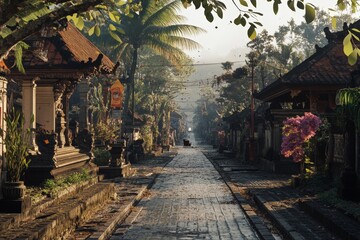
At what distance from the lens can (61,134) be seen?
1911 cm

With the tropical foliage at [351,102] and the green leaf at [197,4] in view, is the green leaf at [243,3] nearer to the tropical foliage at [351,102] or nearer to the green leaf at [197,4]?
the green leaf at [197,4]

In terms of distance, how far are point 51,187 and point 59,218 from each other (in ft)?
12.3

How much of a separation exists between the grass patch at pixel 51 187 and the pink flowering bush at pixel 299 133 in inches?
278

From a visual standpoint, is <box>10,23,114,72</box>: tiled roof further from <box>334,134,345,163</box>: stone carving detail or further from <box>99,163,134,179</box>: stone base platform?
<box>334,134,345,163</box>: stone carving detail

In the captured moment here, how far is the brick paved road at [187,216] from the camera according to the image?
11.0 metres

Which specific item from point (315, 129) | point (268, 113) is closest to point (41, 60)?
point (315, 129)

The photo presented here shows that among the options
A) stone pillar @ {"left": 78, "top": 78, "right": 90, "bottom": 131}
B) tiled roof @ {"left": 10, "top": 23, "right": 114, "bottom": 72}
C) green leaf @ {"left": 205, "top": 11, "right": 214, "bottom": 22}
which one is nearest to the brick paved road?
tiled roof @ {"left": 10, "top": 23, "right": 114, "bottom": 72}

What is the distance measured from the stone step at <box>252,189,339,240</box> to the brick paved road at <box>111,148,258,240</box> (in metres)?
0.64

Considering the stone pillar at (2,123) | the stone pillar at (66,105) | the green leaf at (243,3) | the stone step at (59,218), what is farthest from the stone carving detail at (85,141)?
the green leaf at (243,3)

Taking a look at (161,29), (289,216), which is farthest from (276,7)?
(161,29)

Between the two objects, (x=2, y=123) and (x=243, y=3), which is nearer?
(x=243, y=3)

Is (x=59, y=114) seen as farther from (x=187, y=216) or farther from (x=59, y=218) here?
(x=59, y=218)

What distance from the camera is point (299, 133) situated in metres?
19.0

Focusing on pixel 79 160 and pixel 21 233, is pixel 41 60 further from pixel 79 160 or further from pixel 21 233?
Answer: pixel 21 233
